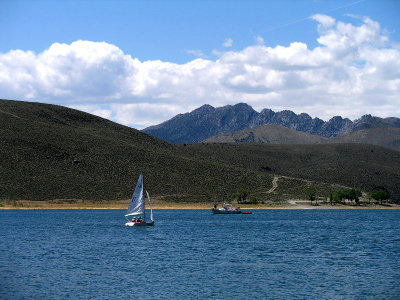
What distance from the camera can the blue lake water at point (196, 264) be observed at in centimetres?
4169

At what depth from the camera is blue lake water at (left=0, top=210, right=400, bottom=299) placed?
4169 centimetres

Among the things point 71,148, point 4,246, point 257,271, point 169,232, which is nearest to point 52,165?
point 71,148

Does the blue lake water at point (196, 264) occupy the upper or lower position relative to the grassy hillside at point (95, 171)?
lower

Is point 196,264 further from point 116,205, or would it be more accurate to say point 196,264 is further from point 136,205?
point 116,205

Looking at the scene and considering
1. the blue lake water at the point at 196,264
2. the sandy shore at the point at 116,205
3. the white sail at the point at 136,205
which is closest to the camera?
the blue lake water at the point at 196,264

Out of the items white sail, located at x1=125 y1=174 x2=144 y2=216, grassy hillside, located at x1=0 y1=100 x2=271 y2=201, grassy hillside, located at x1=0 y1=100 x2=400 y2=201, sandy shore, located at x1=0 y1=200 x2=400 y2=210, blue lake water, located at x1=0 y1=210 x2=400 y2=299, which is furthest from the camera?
grassy hillside, located at x1=0 y1=100 x2=400 y2=201

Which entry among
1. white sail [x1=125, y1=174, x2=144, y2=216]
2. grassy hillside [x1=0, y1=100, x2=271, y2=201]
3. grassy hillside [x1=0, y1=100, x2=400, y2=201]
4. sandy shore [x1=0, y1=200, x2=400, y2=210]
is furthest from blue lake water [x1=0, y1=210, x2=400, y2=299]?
grassy hillside [x1=0, y1=100, x2=400, y2=201]

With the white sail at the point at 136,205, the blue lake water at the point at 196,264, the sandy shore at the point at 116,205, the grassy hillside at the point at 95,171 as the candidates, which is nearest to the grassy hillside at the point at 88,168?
the grassy hillside at the point at 95,171

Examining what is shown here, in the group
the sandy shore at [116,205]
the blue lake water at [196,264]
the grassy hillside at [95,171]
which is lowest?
the blue lake water at [196,264]

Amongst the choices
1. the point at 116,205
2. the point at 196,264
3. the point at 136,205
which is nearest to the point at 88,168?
the point at 116,205

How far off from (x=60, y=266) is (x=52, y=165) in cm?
11860

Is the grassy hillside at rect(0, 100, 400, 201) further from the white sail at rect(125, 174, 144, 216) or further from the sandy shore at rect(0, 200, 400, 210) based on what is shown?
the white sail at rect(125, 174, 144, 216)

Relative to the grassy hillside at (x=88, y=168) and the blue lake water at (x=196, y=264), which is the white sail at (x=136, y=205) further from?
the grassy hillside at (x=88, y=168)

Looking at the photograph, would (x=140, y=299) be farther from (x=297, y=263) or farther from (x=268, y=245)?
(x=268, y=245)
